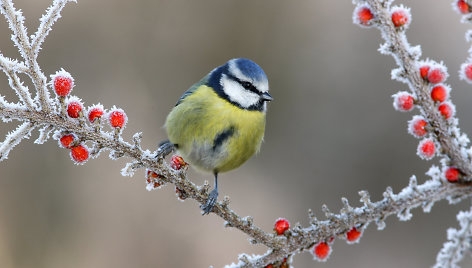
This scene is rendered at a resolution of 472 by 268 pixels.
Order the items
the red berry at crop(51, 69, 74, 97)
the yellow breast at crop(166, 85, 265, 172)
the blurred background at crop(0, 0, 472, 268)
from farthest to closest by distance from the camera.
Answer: the blurred background at crop(0, 0, 472, 268) → the yellow breast at crop(166, 85, 265, 172) → the red berry at crop(51, 69, 74, 97)

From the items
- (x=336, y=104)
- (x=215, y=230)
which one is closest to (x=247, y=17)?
(x=336, y=104)

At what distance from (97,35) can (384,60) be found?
2.82 m

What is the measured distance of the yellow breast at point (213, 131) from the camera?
86.4 inches

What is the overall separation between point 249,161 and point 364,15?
137 inches

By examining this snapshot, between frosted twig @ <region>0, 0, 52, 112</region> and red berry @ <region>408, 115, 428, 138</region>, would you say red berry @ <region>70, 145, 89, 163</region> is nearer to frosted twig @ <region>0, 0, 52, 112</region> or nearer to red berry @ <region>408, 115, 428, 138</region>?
frosted twig @ <region>0, 0, 52, 112</region>

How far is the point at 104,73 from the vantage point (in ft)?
13.8

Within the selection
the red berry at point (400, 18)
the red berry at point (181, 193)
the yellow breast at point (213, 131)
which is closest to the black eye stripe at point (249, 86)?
the yellow breast at point (213, 131)

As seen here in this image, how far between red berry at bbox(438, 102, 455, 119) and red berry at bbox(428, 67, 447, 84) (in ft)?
0.20

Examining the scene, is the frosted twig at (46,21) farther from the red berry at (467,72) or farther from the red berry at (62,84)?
the red berry at (467,72)

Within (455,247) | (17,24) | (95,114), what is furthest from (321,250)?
(17,24)

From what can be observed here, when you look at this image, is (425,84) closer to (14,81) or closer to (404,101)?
(404,101)

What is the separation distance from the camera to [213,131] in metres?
2.19

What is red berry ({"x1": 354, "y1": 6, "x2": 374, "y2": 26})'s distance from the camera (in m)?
1.09

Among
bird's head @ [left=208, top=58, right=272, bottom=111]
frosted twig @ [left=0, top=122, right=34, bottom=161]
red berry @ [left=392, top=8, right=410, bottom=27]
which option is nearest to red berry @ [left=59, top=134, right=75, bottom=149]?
frosted twig @ [left=0, top=122, right=34, bottom=161]
